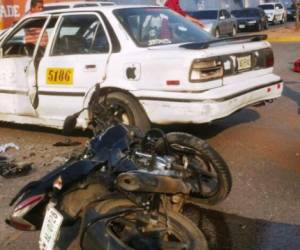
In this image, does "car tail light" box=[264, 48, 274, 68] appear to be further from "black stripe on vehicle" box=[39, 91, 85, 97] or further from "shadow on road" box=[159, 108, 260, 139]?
"black stripe on vehicle" box=[39, 91, 85, 97]

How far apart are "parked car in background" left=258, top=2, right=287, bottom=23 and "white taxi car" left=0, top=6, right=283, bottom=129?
1222 inches

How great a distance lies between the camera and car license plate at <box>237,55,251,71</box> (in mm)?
5922

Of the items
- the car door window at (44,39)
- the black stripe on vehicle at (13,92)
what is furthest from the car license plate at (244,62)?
the black stripe on vehicle at (13,92)

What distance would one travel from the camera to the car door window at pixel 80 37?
6211 mm

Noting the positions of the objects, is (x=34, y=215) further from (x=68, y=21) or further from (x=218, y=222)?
(x=68, y=21)

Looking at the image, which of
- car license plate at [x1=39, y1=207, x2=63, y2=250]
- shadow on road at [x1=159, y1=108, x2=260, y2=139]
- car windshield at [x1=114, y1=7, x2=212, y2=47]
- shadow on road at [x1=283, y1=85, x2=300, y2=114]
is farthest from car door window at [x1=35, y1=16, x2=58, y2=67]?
shadow on road at [x1=283, y1=85, x2=300, y2=114]

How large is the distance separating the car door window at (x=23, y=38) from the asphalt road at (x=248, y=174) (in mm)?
1095

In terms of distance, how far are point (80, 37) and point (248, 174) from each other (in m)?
2.62

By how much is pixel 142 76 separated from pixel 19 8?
48.4 ft

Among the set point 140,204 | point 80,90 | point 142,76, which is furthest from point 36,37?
point 140,204

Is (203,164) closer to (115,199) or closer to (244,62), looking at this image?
(115,199)

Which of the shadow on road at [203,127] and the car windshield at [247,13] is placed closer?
the shadow on road at [203,127]

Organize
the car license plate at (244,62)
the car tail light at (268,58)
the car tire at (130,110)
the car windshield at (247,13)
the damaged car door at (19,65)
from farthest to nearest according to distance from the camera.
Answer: the car windshield at (247,13), the damaged car door at (19,65), the car tail light at (268,58), the car license plate at (244,62), the car tire at (130,110)

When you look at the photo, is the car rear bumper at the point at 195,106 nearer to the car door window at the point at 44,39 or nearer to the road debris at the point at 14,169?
the road debris at the point at 14,169
